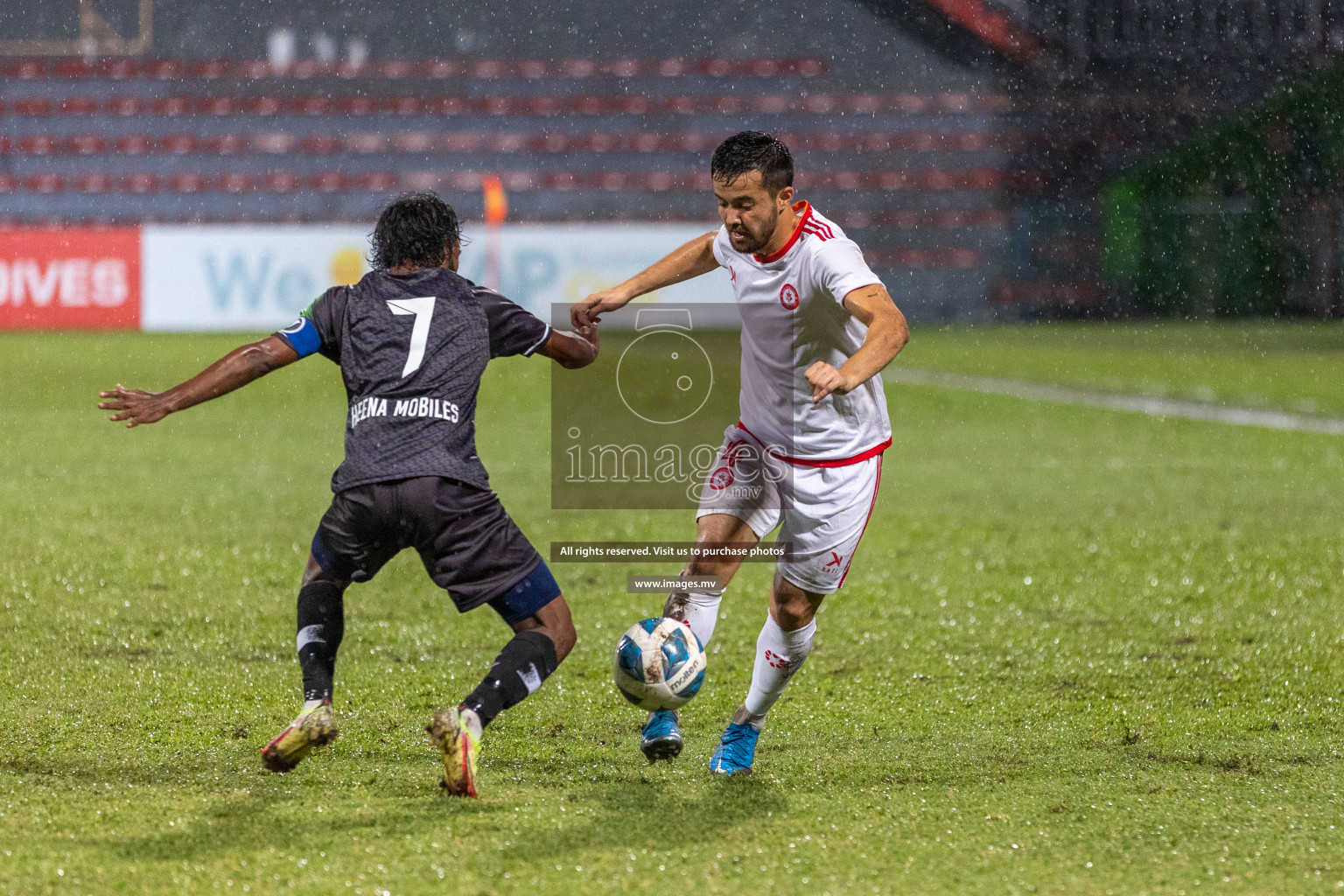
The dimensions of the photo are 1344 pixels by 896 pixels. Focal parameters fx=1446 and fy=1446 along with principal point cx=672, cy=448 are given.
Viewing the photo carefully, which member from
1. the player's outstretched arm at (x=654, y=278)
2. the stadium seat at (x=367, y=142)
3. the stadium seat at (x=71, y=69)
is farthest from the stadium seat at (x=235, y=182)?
the player's outstretched arm at (x=654, y=278)

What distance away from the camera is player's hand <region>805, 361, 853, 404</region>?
304 cm

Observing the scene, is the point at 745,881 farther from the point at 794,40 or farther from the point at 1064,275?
the point at 794,40

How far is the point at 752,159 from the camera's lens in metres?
3.42

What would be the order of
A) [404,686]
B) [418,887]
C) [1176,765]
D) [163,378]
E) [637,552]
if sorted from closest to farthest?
[418,887] < [1176,765] < [404,686] < [637,552] < [163,378]

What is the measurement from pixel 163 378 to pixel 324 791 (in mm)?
14665

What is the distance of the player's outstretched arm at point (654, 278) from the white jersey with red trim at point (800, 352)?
0.10 m

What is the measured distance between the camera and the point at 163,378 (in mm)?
16938

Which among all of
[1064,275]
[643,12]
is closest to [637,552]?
[1064,275]

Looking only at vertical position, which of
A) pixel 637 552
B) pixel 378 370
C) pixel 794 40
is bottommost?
pixel 637 552

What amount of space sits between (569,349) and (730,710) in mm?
1361

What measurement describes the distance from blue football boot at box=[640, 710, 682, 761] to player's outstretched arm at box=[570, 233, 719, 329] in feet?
3.37

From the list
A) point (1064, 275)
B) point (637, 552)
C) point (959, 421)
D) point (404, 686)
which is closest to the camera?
point (404, 686)

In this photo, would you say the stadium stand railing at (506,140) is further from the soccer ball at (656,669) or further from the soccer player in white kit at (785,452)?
the soccer ball at (656,669)

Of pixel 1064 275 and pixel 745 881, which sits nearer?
pixel 745 881
